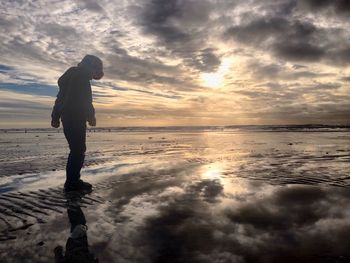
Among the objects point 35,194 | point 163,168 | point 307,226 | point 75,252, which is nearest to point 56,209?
point 35,194

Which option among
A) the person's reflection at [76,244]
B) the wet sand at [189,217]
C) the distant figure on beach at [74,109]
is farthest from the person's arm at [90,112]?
the person's reflection at [76,244]

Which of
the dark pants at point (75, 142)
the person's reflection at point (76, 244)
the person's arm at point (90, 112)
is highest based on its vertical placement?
the person's arm at point (90, 112)

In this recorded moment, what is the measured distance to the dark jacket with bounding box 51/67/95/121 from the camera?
654 cm

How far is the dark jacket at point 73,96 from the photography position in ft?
21.5

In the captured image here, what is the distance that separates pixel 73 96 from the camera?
6.57m

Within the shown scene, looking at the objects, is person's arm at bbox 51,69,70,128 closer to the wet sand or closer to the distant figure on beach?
the distant figure on beach

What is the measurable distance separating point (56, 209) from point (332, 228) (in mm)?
3859

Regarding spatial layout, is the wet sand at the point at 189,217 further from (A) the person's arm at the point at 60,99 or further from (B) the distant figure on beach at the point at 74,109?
(A) the person's arm at the point at 60,99

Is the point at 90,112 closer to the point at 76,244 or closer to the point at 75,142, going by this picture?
the point at 75,142

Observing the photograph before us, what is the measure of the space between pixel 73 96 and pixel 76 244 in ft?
12.7

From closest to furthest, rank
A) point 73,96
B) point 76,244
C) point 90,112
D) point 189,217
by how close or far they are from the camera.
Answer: point 76,244
point 189,217
point 73,96
point 90,112

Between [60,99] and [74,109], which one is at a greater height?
[60,99]

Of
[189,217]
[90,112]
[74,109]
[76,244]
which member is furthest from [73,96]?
[76,244]

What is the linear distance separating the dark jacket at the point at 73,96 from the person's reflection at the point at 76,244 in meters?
2.42
